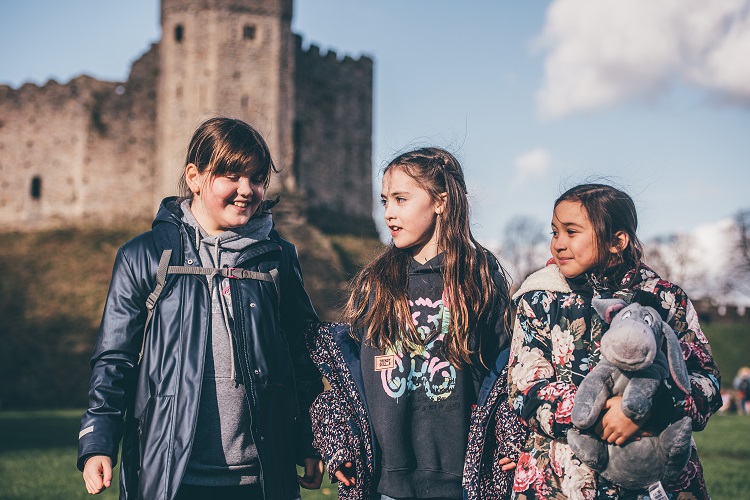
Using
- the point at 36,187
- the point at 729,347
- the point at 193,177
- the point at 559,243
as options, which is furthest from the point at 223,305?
the point at 729,347

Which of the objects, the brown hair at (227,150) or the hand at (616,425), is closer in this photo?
the hand at (616,425)

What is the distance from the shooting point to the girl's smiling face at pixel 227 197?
365 cm

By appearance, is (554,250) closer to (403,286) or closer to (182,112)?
(403,286)

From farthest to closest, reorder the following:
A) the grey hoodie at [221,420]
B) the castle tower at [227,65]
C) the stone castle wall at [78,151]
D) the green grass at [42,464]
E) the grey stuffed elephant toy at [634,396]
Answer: the stone castle wall at [78,151] < the castle tower at [227,65] < the green grass at [42,464] < the grey hoodie at [221,420] < the grey stuffed elephant toy at [634,396]

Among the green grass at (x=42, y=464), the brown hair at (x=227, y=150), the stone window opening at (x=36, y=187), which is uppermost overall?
the stone window opening at (x=36, y=187)

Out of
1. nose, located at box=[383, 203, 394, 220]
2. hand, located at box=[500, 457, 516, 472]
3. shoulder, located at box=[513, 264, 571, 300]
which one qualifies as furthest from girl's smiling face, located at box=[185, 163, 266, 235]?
hand, located at box=[500, 457, 516, 472]

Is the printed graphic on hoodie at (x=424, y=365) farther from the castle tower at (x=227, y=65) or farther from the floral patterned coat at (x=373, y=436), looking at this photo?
the castle tower at (x=227, y=65)

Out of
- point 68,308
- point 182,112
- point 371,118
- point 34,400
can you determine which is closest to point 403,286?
point 34,400

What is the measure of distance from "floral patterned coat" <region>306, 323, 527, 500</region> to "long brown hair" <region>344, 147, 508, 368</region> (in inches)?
6.7

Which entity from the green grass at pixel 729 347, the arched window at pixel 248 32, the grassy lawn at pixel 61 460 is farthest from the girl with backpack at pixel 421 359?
the green grass at pixel 729 347

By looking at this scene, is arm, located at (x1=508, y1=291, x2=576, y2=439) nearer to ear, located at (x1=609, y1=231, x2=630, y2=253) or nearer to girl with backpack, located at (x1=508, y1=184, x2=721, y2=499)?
girl with backpack, located at (x1=508, y1=184, x2=721, y2=499)

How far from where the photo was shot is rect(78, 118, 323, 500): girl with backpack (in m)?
3.28

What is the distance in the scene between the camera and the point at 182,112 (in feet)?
101

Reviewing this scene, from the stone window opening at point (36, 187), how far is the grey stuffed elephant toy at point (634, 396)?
33.4 metres
